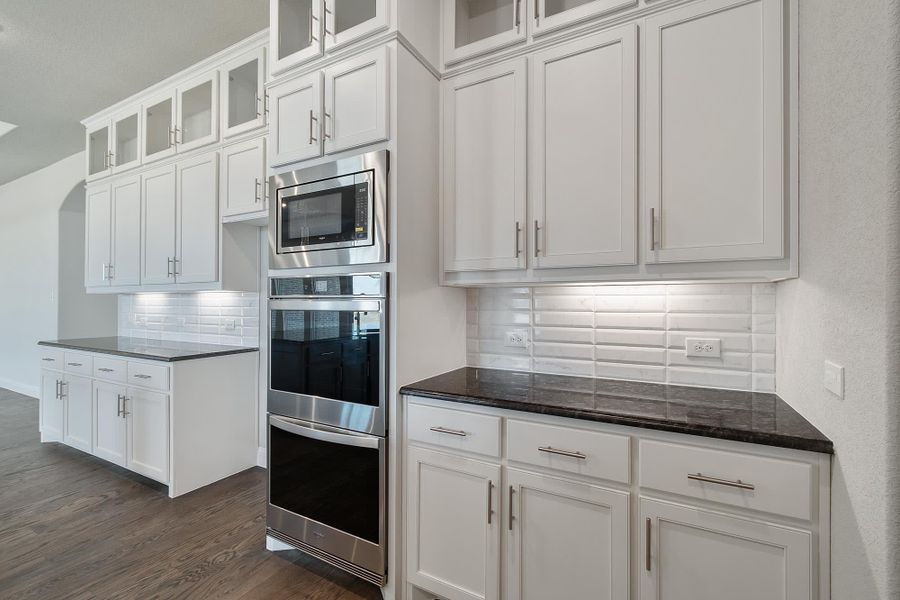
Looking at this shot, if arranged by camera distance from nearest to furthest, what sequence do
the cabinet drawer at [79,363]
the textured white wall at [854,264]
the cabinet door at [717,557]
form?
the textured white wall at [854,264]
the cabinet door at [717,557]
the cabinet drawer at [79,363]

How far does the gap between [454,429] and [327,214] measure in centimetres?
114

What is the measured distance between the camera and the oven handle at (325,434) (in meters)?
1.79

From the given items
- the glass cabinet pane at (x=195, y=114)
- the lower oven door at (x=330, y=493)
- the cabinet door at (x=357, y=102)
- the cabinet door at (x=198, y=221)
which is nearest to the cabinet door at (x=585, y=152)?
the cabinet door at (x=357, y=102)

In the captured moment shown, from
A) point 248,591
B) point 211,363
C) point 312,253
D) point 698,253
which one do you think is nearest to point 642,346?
point 698,253

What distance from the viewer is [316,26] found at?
1964 millimetres

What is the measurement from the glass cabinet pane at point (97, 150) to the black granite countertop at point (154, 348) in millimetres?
1604

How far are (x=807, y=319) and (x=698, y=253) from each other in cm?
38

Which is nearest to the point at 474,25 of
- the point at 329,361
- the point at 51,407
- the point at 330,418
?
the point at 329,361

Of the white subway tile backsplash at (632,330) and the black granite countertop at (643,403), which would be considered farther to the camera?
the white subway tile backsplash at (632,330)

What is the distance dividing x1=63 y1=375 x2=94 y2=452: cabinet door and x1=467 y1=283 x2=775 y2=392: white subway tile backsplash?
3203mm

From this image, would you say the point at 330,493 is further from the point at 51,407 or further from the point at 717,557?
the point at 51,407

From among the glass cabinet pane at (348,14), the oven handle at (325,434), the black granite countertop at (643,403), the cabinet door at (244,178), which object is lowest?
the oven handle at (325,434)

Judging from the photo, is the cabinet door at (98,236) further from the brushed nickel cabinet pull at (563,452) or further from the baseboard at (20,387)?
the brushed nickel cabinet pull at (563,452)

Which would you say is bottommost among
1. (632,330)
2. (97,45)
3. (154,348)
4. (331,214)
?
(154,348)
